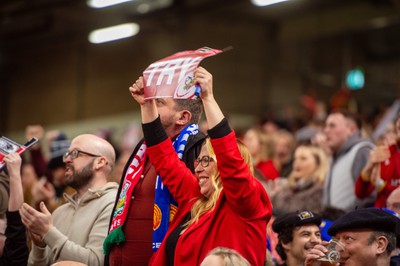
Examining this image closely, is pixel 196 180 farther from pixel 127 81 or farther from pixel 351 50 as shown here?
pixel 127 81

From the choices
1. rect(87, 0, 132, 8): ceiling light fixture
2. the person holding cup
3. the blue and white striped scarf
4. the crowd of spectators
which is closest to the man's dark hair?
the crowd of spectators

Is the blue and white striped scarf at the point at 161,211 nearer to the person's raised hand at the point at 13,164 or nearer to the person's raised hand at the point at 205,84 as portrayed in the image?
the person's raised hand at the point at 205,84

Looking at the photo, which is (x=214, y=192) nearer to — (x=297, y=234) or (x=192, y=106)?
(x=192, y=106)

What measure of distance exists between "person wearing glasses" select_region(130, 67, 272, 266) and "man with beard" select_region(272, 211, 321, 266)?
97cm

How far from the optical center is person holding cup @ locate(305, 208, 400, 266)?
15.8 feet

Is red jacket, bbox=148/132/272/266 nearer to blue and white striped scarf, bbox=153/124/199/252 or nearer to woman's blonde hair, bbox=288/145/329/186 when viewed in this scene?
blue and white striped scarf, bbox=153/124/199/252

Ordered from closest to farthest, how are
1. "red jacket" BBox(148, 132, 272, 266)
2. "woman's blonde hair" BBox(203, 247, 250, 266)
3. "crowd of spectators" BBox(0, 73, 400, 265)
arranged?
"woman's blonde hair" BBox(203, 247, 250, 266)
"red jacket" BBox(148, 132, 272, 266)
"crowd of spectators" BBox(0, 73, 400, 265)

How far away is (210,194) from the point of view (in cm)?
496

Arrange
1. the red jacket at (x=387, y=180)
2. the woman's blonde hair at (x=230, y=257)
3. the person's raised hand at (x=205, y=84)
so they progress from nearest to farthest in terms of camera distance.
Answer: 1. the woman's blonde hair at (x=230, y=257)
2. the person's raised hand at (x=205, y=84)
3. the red jacket at (x=387, y=180)

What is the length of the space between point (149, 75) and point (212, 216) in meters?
0.87

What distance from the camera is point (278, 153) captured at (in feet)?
34.2

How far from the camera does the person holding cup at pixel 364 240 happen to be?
190 inches

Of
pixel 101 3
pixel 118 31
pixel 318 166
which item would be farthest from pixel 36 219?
pixel 118 31

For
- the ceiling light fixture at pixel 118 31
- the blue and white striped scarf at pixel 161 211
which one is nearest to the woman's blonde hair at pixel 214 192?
the blue and white striped scarf at pixel 161 211
